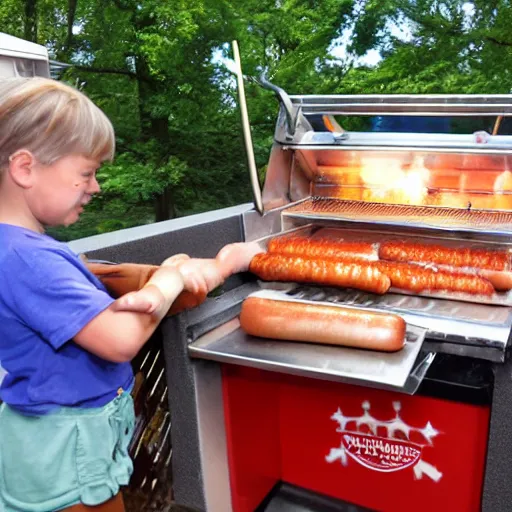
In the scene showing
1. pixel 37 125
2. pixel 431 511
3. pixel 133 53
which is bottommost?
pixel 431 511

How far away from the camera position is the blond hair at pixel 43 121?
3.56ft

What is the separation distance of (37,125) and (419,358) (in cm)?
135

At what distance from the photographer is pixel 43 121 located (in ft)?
3.60

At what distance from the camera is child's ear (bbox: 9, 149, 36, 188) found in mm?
1096

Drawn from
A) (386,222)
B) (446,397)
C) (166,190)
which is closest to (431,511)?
(446,397)

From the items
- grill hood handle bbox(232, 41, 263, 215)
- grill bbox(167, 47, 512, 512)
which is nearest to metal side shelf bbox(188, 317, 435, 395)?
grill bbox(167, 47, 512, 512)

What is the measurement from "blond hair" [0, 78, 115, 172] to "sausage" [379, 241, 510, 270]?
156cm

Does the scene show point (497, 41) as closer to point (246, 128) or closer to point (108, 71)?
point (108, 71)

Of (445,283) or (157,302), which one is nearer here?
(157,302)

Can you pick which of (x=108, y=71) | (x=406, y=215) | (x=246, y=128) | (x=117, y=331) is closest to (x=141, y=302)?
(x=117, y=331)

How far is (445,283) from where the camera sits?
78.2 inches

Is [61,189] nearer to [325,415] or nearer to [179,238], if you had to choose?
[179,238]

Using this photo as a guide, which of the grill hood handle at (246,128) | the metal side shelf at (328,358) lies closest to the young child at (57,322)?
the metal side shelf at (328,358)

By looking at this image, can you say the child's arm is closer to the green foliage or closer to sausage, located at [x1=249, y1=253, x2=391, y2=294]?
sausage, located at [x1=249, y1=253, x2=391, y2=294]
